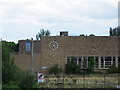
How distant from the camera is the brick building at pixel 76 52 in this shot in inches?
2240

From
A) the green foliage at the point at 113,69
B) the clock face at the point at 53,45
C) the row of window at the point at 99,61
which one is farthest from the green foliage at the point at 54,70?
the green foliage at the point at 113,69

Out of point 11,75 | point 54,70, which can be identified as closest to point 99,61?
point 54,70

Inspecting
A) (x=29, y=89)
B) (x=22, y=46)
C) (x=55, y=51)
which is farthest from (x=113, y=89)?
(x=22, y=46)

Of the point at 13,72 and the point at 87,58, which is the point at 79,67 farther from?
the point at 13,72

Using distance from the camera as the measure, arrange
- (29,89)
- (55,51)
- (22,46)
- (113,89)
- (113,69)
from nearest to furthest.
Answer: (29,89) → (113,89) → (113,69) → (55,51) → (22,46)

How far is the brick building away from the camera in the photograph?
5691 centimetres

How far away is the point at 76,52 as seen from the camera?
57531 millimetres

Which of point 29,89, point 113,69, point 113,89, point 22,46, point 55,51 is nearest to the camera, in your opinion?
point 29,89

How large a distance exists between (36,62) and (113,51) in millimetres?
12958

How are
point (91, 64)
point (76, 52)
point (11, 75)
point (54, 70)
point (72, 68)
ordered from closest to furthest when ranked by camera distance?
point (11, 75) → point (72, 68) → point (54, 70) → point (91, 64) → point (76, 52)

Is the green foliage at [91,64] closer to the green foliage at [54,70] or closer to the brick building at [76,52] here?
the brick building at [76,52]

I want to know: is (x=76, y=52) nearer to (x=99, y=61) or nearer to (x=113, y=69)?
(x=99, y=61)

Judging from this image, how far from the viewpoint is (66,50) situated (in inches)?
2258

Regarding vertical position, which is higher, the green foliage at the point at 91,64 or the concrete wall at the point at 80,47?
the concrete wall at the point at 80,47
